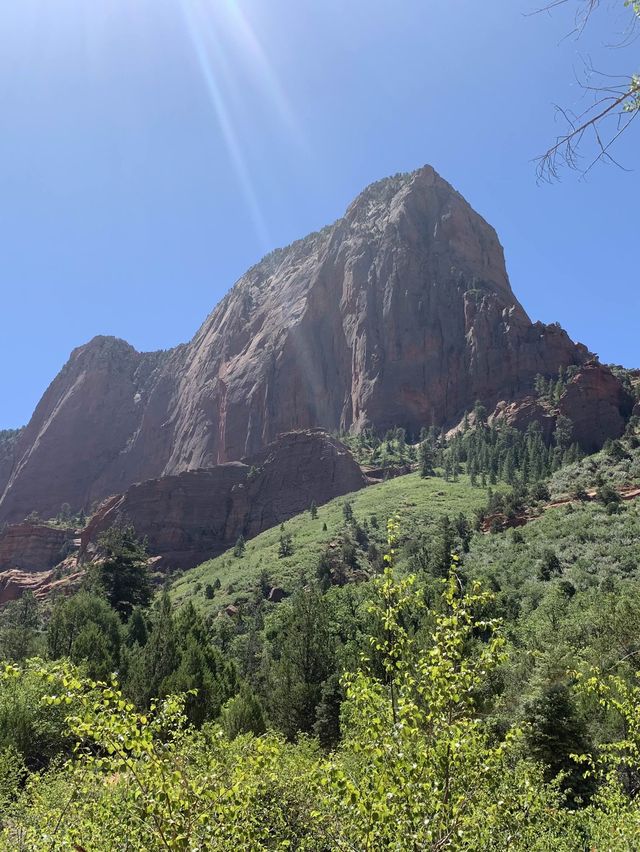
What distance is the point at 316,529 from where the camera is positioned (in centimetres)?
8712

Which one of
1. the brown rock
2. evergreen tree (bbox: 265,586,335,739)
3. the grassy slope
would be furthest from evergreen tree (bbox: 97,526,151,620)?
the brown rock

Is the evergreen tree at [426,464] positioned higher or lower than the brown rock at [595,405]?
lower

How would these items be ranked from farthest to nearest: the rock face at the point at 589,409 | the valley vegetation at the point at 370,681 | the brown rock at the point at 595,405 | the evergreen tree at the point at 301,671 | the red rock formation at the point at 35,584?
the rock face at the point at 589,409
the brown rock at the point at 595,405
the red rock formation at the point at 35,584
the evergreen tree at the point at 301,671
the valley vegetation at the point at 370,681

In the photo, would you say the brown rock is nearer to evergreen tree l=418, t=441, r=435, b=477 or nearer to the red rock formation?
evergreen tree l=418, t=441, r=435, b=477

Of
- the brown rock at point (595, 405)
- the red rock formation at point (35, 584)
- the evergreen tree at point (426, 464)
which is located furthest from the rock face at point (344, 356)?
the red rock formation at point (35, 584)

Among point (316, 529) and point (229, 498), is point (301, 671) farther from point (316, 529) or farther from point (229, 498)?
point (229, 498)

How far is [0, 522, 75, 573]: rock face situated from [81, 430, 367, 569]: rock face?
10.1m

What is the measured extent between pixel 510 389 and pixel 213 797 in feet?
416

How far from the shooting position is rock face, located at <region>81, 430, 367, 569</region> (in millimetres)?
109500

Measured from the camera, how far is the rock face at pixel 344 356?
137 meters

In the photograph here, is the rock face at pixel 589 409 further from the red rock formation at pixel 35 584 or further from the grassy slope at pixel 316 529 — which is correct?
the red rock formation at pixel 35 584

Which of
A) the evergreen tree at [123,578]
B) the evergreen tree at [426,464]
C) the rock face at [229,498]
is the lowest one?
the evergreen tree at [123,578]

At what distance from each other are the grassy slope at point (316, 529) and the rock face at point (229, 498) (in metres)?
8.54

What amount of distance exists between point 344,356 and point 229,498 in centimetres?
5831
